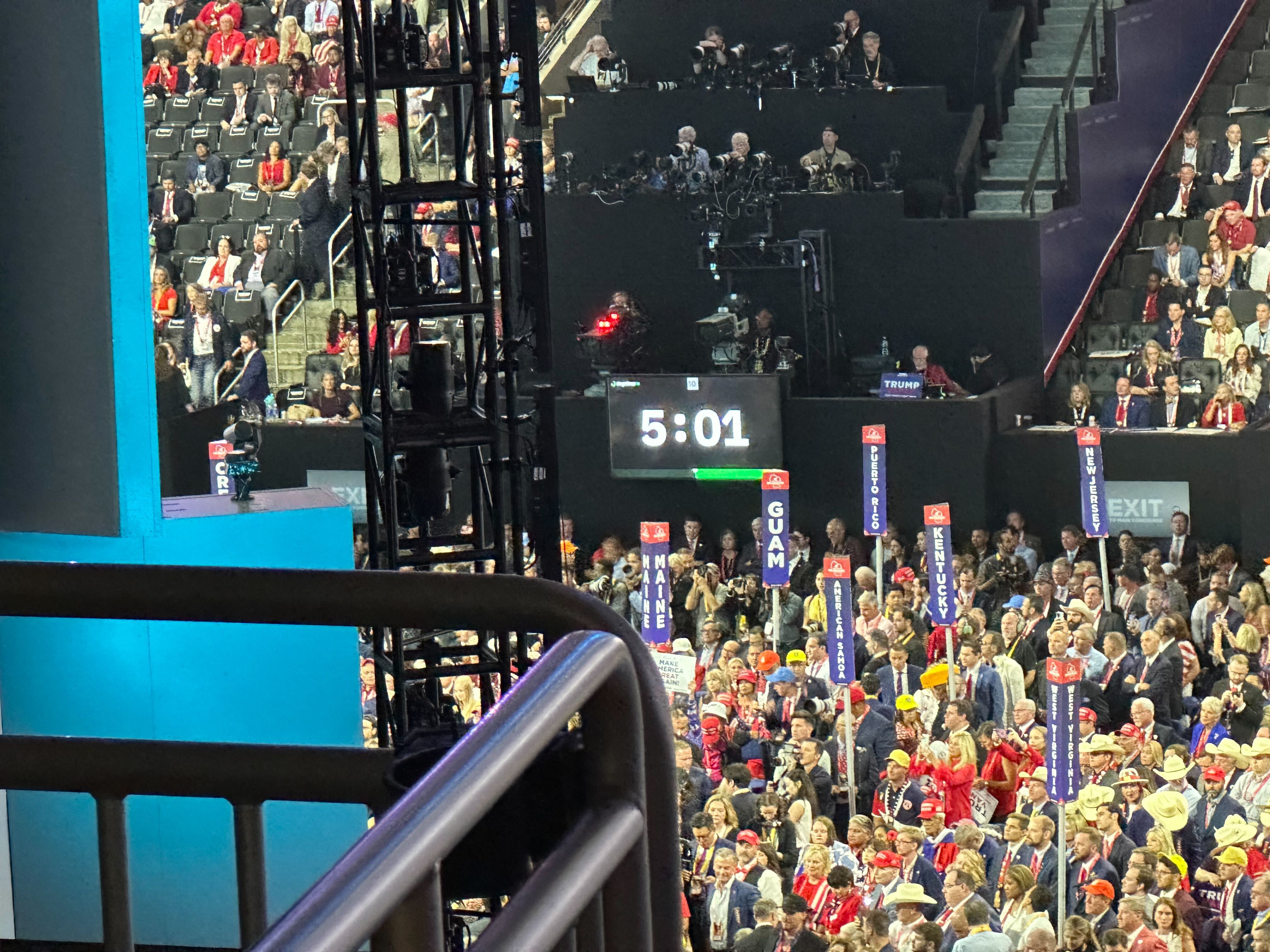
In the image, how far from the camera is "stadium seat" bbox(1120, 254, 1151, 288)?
17.6 metres

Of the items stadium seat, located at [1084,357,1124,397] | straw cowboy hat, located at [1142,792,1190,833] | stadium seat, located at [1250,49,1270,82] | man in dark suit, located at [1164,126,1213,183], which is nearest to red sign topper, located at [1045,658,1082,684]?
straw cowboy hat, located at [1142,792,1190,833]

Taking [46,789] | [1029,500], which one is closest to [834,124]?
[1029,500]

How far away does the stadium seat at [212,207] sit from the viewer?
1961 centimetres

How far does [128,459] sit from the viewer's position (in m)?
5.71

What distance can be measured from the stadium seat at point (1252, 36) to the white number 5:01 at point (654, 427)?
6589 millimetres

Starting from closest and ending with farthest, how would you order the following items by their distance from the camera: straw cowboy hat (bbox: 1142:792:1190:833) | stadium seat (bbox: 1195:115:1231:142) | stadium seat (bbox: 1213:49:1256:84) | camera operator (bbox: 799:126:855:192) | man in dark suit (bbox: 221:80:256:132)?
1. straw cowboy hat (bbox: 1142:792:1190:833)
2. camera operator (bbox: 799:126:855:192)
3. stadium seat (bbox: 1195:115:1231:142)
4. stadium seat (bbox: 1213:49:1256:84)
5. man in dark suit (bbox: 221:80:256:132)

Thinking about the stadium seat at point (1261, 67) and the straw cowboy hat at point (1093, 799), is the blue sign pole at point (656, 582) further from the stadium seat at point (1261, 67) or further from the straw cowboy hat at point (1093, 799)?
the stadium seat at point (1261, 67)

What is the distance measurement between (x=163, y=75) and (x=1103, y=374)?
33.2 feet

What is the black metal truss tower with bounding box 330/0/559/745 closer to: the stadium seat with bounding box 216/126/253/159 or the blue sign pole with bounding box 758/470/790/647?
the blue sign pole with bounding box 758/470/790/647

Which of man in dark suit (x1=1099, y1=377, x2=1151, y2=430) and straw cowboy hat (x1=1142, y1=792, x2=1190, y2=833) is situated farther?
man in dark suit (x1=1099, y1=377, x2=1151, y2=430)

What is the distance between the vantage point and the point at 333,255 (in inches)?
754

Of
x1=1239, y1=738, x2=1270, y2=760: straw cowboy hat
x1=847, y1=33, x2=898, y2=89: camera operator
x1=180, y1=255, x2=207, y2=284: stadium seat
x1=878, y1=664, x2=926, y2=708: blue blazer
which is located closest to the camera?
x1=1239, y1=738, x2=1270, y2=760: straw cowboy hat

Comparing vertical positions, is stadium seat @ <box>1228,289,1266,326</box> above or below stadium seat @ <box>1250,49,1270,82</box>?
below

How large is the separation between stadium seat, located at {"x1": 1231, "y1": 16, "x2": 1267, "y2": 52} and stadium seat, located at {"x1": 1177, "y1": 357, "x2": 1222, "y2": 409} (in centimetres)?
453
